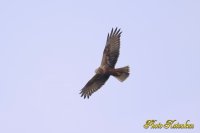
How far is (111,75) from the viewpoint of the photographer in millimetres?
15477

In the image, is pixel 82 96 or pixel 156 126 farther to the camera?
pixel 82 96

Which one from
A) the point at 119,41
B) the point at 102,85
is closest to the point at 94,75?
the point at 102,85

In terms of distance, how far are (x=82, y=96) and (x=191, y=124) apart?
4.20 m

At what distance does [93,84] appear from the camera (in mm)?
15898

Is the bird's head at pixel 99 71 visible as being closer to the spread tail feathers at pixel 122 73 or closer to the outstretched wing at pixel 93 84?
the outstretched wing at pixel 93 84

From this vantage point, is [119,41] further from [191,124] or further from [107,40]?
[191,124]

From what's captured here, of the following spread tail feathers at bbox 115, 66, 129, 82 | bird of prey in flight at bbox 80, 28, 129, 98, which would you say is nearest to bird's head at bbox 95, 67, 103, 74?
bird of prey in flight at bbox 80, 28, 129, 98

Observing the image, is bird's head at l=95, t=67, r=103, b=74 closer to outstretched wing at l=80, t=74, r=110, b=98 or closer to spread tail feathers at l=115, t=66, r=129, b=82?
outstretched wing at l=80, t=74, r=110, b=98

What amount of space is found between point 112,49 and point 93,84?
1.39 metres

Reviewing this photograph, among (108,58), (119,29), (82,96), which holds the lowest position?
(82,96)

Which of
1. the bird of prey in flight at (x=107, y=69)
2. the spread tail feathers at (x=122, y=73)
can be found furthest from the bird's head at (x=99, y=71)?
the spread tail feathers at (x=122, y=73)

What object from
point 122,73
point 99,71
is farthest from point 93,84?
point 122,73

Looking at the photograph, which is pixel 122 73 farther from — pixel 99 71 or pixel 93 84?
pixel 93 84

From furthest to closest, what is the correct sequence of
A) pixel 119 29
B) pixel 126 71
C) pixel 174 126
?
pixel 119 29
pixel 126 71
pixel 174 126
